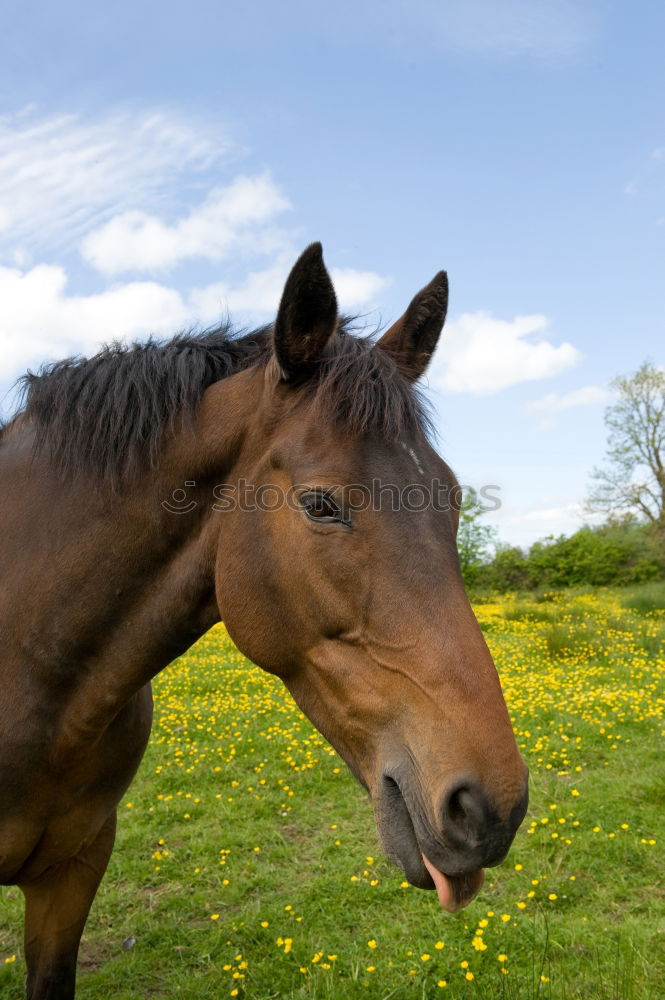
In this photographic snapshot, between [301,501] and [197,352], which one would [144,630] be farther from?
[197,352]

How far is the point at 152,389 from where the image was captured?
2531 mm

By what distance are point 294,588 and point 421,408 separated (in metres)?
0.78

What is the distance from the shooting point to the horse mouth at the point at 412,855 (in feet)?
5.91

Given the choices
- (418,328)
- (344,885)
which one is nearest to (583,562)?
(344,885)

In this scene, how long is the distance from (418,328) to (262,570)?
Result: 1172 millimetres


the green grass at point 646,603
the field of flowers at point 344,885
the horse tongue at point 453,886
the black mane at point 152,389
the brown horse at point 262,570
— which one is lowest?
the field of flowers at point 344,885

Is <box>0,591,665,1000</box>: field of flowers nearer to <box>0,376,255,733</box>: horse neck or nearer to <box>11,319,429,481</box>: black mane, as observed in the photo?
<box>0,376,255,733</box>: horse neck

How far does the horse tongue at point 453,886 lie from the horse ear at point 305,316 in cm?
156

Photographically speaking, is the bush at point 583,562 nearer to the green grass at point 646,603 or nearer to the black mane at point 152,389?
the green grass at point 646,603

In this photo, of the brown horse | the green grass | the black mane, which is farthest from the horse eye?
the green grass

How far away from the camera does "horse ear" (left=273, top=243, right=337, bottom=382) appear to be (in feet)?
7.09

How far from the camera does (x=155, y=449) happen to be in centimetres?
247

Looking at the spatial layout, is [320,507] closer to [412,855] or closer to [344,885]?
[412,855]

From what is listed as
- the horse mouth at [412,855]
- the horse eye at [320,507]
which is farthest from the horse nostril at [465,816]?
the horse eye at [320,507]
